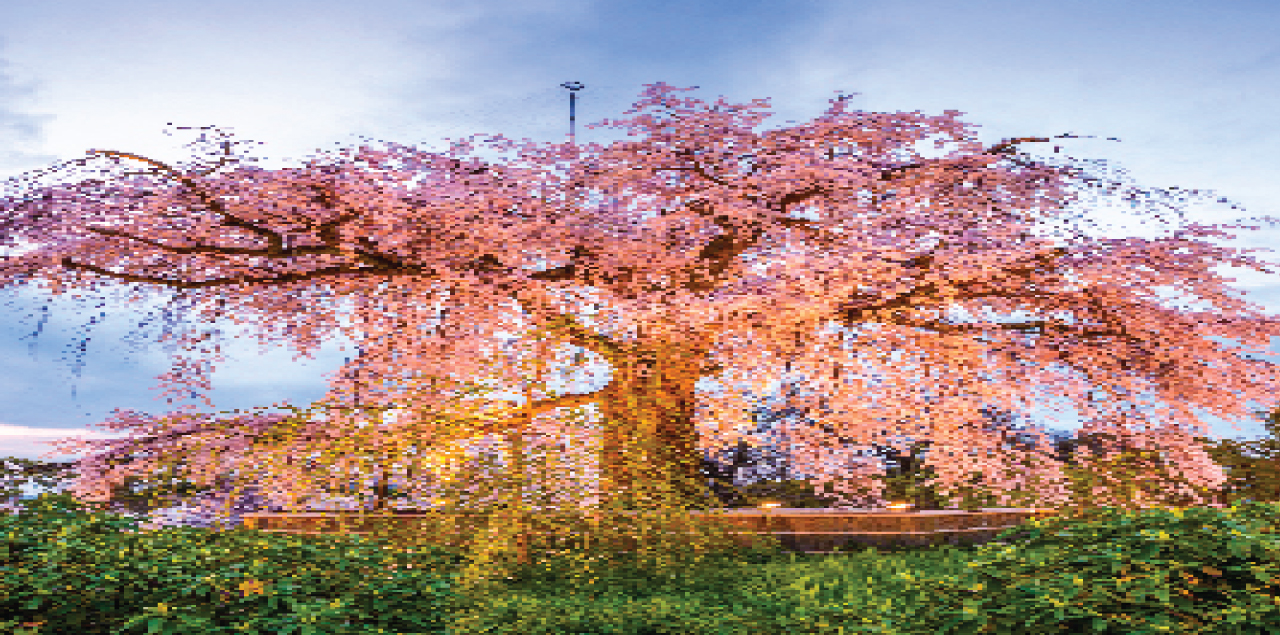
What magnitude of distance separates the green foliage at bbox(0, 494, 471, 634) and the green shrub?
12.3ft

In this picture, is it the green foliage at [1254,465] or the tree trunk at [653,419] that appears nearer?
the tree trunk at [653,419]

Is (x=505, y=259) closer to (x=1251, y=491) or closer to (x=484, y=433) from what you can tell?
(x=484, y=433)

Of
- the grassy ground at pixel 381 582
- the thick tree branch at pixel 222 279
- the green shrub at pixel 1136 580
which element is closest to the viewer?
the green shrub at pixel 1136 580

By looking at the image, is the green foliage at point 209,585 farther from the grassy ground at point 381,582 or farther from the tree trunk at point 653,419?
the tree trunk at point 653,419

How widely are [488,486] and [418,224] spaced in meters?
4.41

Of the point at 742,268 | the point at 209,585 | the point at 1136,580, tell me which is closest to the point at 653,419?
the point at 742,268

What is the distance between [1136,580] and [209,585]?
5.65m

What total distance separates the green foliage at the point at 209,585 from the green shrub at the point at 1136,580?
3746mm

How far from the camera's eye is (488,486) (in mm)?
10570

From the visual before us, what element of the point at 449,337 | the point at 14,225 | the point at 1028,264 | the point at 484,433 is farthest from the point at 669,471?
the point at 14,225

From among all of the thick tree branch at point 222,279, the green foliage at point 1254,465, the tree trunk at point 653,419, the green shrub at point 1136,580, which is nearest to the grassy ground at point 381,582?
the green shrub at point 1136,580

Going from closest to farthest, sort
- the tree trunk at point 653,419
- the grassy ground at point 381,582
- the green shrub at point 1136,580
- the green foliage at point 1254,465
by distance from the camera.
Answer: the green shrub at point 1136,580 → the grassy ground at point 381,582 → the tree trunk at point 653,419 → the green foliage at point 1254,465

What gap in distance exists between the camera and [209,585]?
18.4 ft

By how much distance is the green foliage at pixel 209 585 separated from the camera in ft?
17.8
